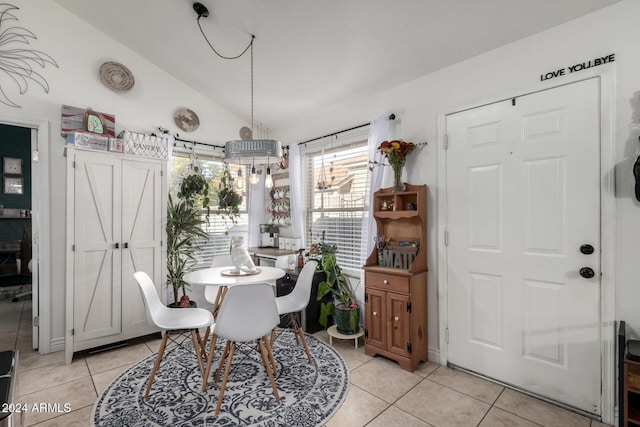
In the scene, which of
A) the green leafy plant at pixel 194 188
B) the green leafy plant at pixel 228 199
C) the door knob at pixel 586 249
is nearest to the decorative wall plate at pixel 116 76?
the green leafy plant at pixel 194 188

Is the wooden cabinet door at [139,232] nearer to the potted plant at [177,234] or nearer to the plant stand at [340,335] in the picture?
the potted plant at [177,234]

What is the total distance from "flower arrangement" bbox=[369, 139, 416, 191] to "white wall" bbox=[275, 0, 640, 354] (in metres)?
0.16

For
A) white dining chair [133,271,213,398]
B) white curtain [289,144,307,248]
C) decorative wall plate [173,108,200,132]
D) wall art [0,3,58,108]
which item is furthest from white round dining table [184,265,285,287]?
wall art [0,3,58,108]

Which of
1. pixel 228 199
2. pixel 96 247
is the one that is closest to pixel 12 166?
pixel 96 247

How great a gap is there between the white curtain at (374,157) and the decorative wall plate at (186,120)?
2373mm

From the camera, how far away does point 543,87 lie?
2201mm

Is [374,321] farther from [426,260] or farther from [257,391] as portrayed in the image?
[257,391]

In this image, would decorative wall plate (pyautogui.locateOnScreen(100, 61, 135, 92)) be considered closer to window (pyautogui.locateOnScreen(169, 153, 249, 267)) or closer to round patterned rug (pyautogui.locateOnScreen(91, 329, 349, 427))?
window (pyautogui.locateOnScreen(169, 153, 249, 267))

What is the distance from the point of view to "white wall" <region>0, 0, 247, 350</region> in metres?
2.90

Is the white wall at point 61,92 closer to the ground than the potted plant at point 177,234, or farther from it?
farther from it

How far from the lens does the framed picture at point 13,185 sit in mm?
5128

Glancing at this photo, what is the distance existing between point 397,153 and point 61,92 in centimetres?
343

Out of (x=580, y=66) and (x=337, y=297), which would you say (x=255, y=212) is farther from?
(x=580, y=66)

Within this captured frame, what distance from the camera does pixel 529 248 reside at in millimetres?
2287
